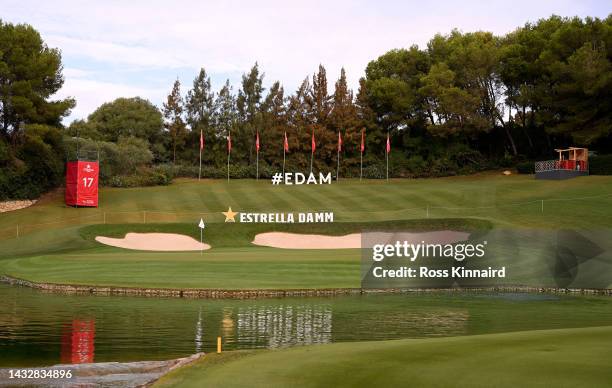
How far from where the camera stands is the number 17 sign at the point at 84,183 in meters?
57.6

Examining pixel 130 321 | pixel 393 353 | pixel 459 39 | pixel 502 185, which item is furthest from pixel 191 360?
pixel 459 39

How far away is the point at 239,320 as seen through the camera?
2223cm

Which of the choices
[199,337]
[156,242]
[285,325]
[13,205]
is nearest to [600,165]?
[156,242]

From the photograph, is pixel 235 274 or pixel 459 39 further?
pixel 459 39

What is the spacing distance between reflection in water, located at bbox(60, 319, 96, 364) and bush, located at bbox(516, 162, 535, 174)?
199ft

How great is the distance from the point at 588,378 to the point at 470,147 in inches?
3208

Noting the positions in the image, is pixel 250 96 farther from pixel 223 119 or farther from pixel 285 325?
pixel 285 325

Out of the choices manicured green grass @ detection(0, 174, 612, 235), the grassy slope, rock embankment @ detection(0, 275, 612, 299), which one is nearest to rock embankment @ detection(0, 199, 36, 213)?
manicured green grass @ detection(0, 174, 612, 235)

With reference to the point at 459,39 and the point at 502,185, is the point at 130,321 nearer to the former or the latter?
the point at 502,185

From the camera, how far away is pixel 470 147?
89938 mm

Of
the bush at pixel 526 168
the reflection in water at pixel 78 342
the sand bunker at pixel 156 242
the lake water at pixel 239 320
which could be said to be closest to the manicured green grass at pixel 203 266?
the sand bunker at pixel 156 242

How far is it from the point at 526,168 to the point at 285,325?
5881 cm

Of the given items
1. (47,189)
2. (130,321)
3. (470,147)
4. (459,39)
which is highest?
(459,39)

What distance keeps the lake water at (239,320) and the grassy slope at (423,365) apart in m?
3.93
